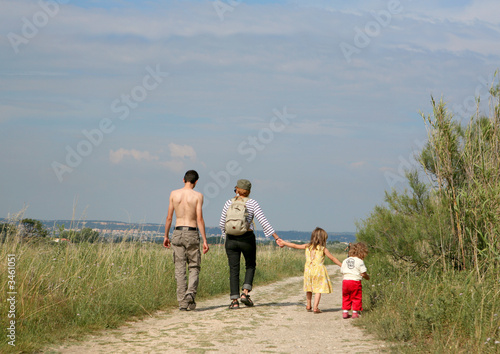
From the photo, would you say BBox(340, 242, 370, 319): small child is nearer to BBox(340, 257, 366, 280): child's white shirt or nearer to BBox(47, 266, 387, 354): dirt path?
BBox(340, 257, 366, 280): child's white shirt

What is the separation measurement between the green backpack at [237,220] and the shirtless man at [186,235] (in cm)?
48

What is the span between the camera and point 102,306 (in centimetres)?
818

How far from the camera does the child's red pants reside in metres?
8.59

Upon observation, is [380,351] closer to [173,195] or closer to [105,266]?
[173,195]

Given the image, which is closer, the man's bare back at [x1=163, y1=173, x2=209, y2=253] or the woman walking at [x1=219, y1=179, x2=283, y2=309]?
the man's bare back at [x1=163, y1=173, x2=209, y2=253]

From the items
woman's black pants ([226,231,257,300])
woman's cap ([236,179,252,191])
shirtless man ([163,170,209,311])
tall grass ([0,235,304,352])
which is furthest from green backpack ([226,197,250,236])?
tall grass ([0,235,304,352])

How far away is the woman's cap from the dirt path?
2242 millimetres

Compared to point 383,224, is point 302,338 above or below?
below

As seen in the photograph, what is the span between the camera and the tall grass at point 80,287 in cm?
689

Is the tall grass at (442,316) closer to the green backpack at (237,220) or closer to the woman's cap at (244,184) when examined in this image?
the green backpack at (237,220)

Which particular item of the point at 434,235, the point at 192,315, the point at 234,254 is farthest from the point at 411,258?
the point at 192,315

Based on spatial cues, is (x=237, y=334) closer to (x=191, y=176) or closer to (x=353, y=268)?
(x=353, y=268)

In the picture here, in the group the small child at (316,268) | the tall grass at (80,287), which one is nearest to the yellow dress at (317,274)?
the small child at (316,268)

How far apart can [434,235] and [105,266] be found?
6.05m
